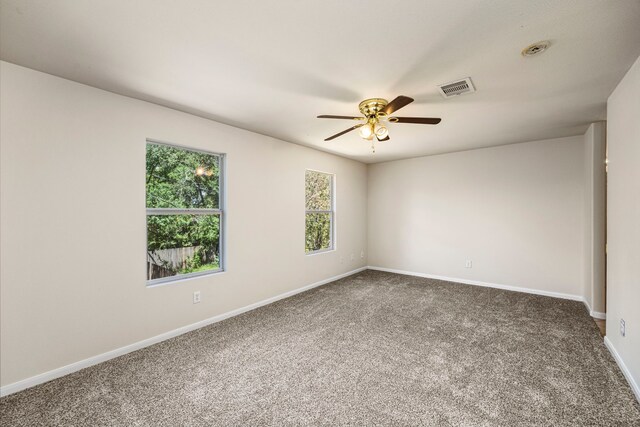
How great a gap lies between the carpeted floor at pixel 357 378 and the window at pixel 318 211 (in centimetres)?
170

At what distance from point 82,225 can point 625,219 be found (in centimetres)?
446

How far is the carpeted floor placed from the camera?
1808 mm

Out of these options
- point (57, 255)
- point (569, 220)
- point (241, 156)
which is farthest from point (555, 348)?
point (57, 255)

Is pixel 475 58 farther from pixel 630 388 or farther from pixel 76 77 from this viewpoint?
pixel 76 77

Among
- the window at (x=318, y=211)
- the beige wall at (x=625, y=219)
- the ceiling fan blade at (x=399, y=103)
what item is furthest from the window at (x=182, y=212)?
the beige wall at (x=625, y=219)

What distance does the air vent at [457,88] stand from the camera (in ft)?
7.80

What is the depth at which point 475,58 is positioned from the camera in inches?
79.8

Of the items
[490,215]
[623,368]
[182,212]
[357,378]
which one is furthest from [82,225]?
[490,215]

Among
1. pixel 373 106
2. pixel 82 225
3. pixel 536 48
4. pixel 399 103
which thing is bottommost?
pixel 82 225

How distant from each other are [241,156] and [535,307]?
14.5ft

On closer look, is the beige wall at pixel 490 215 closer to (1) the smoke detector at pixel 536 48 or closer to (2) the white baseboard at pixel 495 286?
(2) the white baseboard at pixel 495 286

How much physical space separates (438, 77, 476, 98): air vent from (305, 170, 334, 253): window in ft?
8.86

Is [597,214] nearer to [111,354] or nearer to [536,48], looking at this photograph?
[536,48]

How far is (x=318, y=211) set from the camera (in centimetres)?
508
